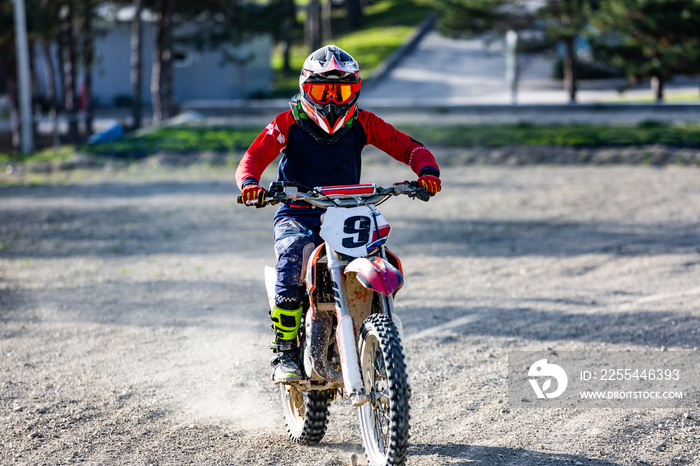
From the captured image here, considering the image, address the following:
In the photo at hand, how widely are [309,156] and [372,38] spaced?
46.5 metres

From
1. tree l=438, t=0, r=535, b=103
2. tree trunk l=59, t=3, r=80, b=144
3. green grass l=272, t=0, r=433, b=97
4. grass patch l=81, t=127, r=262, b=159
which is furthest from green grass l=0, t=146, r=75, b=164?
green grass l=272, t=0, r=433, b=97

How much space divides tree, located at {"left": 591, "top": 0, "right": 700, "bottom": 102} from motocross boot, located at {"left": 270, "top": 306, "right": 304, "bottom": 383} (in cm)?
2055

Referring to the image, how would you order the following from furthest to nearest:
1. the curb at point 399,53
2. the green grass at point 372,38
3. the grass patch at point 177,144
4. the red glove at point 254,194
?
1. the green grass at point 372,38
2. the curb at point 399,53
3. the grass patch at point 177,144
4. the red glove at point 254,194

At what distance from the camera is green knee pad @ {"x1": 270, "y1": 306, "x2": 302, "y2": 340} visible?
4.50 metres

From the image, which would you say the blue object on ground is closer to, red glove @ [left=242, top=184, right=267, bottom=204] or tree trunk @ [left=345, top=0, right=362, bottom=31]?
red glove @ [left=242, top=184, right=267, bottom=204]

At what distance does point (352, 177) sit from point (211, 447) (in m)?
1.85

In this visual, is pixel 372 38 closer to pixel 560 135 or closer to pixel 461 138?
pixel 461 138

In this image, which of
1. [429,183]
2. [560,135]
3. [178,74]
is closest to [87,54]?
[178,74]

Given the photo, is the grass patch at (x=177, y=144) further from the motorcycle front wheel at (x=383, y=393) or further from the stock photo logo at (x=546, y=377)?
the motorcycle front wheel at (x=383, y=393)

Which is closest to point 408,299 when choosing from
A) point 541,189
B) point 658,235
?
point 658,235

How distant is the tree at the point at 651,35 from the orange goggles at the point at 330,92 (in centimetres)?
1999

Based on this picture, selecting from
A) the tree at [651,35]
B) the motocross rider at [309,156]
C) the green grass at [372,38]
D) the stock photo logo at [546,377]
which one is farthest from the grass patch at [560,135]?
the green grass at [372,38]

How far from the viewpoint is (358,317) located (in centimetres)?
429

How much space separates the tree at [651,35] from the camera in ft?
72.2
